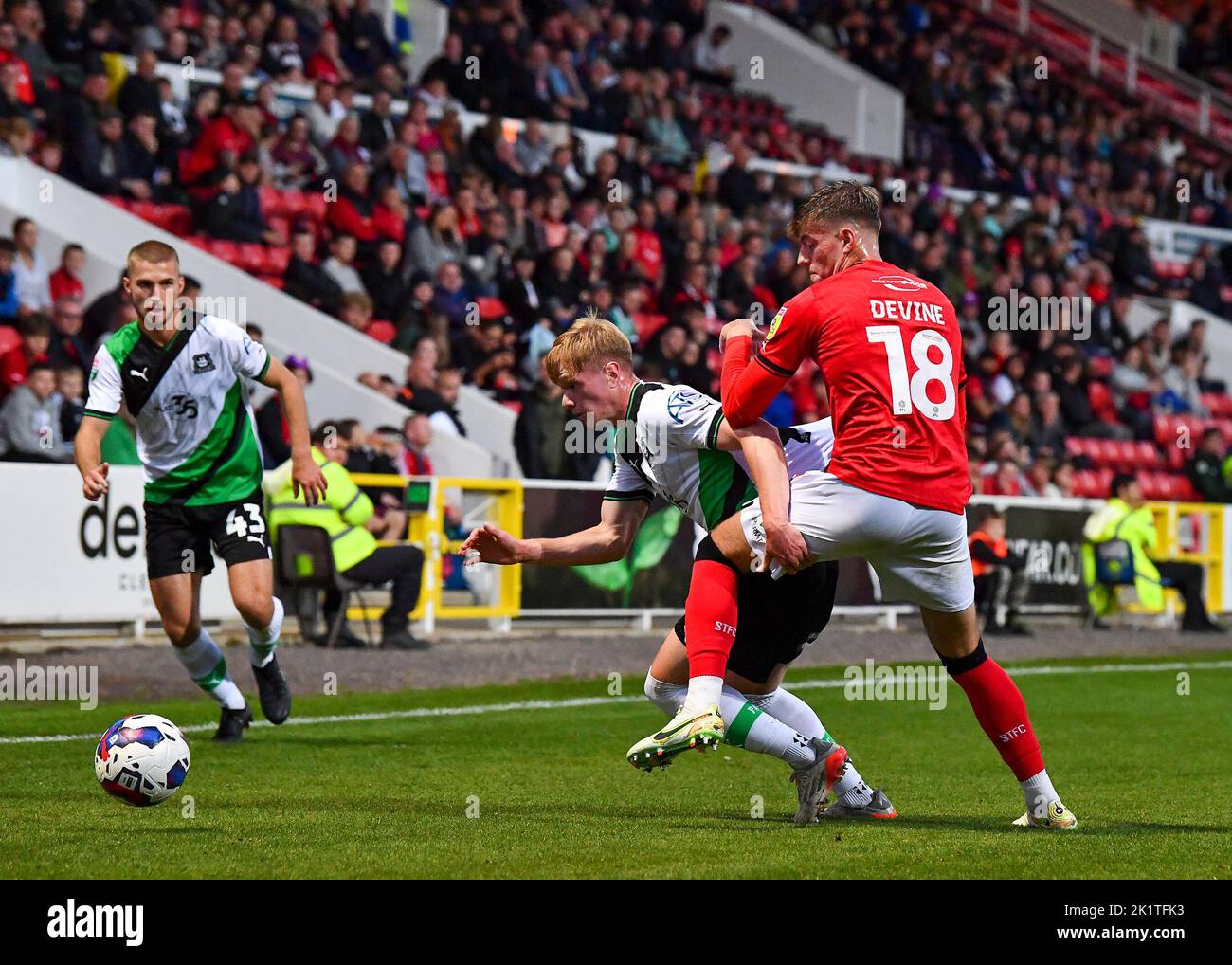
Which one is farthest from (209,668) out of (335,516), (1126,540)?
(1126,540)

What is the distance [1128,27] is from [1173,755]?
31.7 m

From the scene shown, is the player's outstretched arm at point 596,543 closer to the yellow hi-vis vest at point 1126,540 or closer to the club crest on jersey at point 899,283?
the club crest on jersey at point 899,283

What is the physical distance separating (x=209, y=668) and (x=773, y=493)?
4.21 meters

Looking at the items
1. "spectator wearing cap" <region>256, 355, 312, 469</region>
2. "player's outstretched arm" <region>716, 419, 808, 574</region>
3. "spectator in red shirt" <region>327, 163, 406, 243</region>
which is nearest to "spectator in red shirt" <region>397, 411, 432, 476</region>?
"spectator wearing cap" <region>256, 355, 312, 469</region>

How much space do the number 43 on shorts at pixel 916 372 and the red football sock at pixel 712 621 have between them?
865 millimetres

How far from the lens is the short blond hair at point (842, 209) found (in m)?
6.52

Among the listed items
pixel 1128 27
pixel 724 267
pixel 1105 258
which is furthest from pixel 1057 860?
pixel 1128 27

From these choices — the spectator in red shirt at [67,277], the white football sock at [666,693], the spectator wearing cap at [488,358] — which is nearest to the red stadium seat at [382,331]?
the spectator wearing cap at [488,358]

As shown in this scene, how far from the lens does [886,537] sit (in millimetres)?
6305

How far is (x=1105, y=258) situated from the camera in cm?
2906

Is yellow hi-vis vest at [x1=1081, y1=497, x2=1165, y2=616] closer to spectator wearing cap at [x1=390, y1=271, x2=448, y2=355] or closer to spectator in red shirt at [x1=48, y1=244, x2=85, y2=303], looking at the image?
spectator wearing cap at [x1=390, y1=271, x2=448, y2=355]

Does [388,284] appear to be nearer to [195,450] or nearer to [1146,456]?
[195,450]

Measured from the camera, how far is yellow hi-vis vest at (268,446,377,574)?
14633mm

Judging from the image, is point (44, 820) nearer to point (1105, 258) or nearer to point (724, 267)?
point (724, 267)
